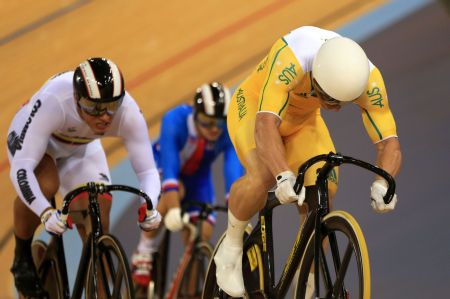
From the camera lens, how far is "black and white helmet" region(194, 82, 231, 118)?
6.21m

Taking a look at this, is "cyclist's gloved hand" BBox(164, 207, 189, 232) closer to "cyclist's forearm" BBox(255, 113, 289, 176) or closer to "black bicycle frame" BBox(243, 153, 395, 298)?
"black bicycle frame" BBox(243, 153, 395, 298)

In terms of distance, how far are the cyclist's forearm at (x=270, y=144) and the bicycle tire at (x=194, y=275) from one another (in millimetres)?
2029

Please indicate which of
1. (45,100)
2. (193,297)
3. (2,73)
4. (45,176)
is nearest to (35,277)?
(45,176)

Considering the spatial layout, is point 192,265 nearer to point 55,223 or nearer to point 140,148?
point 140,148

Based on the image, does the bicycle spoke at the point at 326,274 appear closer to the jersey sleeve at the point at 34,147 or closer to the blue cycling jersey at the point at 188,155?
the jersey sleeve at the point at 34,147

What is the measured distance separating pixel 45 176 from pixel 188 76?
360cm

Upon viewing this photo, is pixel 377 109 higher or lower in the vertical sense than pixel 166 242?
higher

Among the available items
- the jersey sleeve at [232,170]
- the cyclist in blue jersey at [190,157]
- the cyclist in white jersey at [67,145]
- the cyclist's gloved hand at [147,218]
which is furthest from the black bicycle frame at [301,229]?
the cyclist in blue jersey at [190,157]

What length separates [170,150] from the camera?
6312 millimetres

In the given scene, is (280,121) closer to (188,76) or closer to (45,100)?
(45,100)

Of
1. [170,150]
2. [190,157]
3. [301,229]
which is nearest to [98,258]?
[301,229]

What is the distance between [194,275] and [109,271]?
57.3 inches

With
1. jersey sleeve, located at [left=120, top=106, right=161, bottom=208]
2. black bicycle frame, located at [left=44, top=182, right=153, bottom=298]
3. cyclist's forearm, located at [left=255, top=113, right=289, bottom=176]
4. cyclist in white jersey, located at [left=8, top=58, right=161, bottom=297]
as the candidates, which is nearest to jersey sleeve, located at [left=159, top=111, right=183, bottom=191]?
cyclist in white jersey, located at [left=8, top=58, right=161, bottom=297]

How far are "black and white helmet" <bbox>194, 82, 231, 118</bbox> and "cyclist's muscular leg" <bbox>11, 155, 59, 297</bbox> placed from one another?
1328 mm
